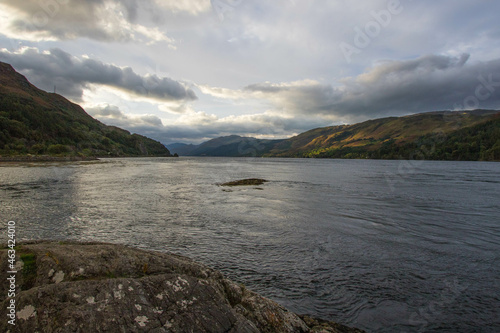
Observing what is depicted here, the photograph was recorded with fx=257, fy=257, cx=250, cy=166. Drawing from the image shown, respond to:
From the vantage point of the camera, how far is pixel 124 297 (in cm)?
514

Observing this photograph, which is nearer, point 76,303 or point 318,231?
point 76,303

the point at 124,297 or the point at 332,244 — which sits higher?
the point at 124,297

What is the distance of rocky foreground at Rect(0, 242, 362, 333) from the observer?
4.60m

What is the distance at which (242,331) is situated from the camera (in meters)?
5.63

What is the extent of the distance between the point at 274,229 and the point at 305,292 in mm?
9059

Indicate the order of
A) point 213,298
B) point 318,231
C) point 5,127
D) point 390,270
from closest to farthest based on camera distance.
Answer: point 213,298 < point 390,270 < point 318,231 < point 5,127

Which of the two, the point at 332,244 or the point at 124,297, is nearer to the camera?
the point at 124,297

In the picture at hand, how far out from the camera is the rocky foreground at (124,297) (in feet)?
15.1

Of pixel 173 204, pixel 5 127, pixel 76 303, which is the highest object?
pixel 5 127

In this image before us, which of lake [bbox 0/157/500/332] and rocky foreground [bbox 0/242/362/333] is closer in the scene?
rocky foreground [bbox 0/242/362/333]

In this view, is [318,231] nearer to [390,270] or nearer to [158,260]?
[390,270]

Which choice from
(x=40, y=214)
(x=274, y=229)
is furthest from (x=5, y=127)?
(x=274, y=229)

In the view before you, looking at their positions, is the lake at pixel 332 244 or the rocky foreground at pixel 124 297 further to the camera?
the lake at pixel 332 244

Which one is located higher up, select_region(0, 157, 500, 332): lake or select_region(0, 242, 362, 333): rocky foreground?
select_region(0, 242, 362, 333): rocky foreground
